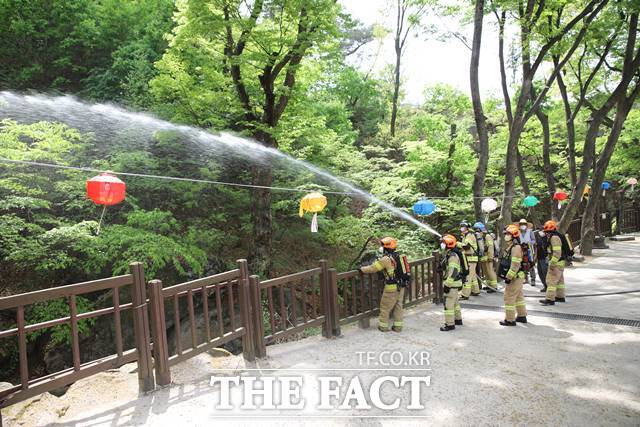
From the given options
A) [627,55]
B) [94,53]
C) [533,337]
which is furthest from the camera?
[94,53]

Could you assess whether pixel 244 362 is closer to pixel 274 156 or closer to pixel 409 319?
pixel 409 319

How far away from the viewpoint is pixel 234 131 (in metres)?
12.4

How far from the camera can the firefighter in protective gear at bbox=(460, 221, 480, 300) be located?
977 cm

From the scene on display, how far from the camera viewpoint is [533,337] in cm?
694

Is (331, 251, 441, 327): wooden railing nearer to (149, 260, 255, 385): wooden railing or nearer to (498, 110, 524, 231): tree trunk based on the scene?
(149, 260, 255, 385): wooden railing

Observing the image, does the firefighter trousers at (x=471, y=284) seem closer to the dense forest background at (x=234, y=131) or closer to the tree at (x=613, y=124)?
the dense forest background at (x=234, y=131)

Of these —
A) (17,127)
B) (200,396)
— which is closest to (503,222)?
(200,396)

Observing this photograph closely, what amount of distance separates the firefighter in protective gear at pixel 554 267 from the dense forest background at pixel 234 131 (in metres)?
3.26

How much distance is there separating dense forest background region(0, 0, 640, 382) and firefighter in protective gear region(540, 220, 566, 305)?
326 centimetres

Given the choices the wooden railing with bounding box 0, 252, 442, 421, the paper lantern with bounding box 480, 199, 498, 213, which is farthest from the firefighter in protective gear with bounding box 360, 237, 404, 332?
the paper lantern with bounding box 480, 199, 498, 213

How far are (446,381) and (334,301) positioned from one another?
2.31 m

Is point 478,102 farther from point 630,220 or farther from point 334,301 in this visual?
point 630,220

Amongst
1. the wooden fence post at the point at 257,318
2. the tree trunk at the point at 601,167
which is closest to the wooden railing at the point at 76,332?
the wooden fence post at the point at 257,318

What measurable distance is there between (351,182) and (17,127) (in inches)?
373
